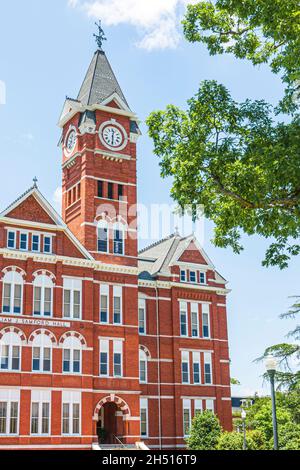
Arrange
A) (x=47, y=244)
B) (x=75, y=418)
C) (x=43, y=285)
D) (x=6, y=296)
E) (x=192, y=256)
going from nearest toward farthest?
(x=6, y=296) → (x=75, y=418) → (x=43, y=285) → (x=47, y=244) → (x=192, y=256)

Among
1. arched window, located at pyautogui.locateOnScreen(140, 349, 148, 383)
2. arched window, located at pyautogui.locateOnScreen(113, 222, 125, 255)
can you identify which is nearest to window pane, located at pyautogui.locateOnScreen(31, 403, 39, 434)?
arched window, located at pyautogui.locateOnScreen(140, 349, 148, 383)

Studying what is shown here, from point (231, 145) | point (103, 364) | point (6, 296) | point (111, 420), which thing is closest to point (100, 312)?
point (103, 364)

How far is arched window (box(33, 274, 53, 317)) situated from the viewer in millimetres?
43219

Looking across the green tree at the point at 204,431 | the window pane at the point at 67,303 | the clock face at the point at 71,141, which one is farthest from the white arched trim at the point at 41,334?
the clock face at the point at 71,141

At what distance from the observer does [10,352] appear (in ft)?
136

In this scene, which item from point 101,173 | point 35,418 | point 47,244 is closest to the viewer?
point 35,418

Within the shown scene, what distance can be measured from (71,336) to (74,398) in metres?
4.11

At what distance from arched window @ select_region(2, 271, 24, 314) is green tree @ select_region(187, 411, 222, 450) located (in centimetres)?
1548

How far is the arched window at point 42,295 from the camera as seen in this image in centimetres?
4322

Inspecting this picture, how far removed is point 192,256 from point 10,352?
61.1ft

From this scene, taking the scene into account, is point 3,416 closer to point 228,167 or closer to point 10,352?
point 10,352

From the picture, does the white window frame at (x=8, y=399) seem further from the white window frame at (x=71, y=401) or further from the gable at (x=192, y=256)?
the gable at (x=192, y=256)

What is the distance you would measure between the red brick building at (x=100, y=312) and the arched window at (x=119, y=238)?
0.08 meters
